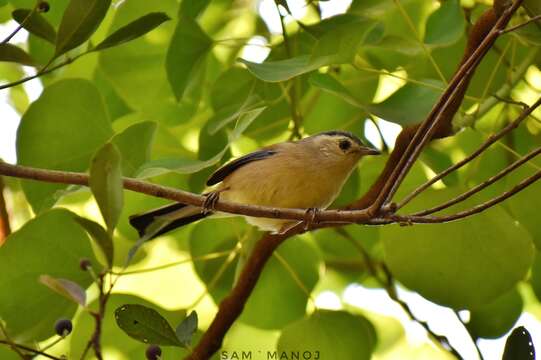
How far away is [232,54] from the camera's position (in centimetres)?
238

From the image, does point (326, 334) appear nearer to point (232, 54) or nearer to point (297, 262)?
point (297, 262)

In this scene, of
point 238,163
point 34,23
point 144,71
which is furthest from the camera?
point 238,163

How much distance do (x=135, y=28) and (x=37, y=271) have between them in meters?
0.59

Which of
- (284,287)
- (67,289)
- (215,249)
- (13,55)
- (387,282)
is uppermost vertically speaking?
(13,55)

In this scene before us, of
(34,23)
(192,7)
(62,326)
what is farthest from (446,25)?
(62,326)

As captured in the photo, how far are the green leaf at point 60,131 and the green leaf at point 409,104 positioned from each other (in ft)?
2.16

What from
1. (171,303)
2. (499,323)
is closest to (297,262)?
(171,303)

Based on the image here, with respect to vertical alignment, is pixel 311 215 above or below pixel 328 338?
above

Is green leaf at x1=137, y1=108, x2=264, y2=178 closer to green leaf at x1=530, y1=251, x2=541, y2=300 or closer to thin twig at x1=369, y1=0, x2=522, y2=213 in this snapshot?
thin twig at x1=369, y1=0, x2=522, y2=213

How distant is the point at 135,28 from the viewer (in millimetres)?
1665

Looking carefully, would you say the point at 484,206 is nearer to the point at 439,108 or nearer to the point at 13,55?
the point at 439,108

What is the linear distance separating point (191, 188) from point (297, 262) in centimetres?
35

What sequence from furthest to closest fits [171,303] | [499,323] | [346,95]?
[171,303]
[499,323]
[346,95]

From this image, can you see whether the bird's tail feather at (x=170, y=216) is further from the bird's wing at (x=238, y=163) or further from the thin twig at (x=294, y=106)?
the thin twig at (x=294, y=106)
